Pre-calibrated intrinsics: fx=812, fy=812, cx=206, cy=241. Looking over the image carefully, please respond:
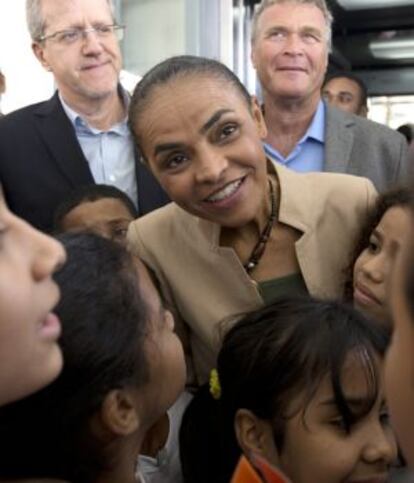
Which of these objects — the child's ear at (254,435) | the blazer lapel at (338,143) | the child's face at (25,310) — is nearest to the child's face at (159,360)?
the child's ear at (254,435)

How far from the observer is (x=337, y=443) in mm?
1282

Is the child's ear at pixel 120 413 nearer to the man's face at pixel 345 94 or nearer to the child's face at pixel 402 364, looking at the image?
the child's face at pixel 402 364

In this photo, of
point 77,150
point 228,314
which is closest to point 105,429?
point 228,314

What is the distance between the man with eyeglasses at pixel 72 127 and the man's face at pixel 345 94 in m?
1.99

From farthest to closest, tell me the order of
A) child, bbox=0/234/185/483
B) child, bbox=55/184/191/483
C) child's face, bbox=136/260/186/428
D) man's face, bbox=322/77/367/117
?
man's face, bbox=322/77/367/117 → child, bbox=55/184/191/483 → child's face, bbox=136/260/186/428 → child, bbox=0/234/185/483

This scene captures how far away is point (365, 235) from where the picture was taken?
1621 millimetres

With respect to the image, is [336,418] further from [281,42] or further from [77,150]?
[281,42]

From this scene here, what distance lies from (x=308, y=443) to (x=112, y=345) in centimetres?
38

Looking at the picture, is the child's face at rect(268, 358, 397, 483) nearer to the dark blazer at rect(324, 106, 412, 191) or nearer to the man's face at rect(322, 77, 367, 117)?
the dark blazer at rect(324, 106, 412, 191)

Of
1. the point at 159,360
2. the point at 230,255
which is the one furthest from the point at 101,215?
the point at 159,360

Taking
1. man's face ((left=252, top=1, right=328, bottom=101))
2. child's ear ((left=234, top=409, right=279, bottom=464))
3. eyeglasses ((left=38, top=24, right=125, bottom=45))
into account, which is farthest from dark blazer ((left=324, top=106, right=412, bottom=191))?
child's ear ((left=234, top=409, right=279, bottom=464))

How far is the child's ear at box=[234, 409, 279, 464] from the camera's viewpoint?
4.39 feet

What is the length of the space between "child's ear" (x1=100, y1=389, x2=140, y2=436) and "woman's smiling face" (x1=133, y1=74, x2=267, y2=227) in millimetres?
541

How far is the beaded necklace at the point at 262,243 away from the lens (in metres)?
1.66
